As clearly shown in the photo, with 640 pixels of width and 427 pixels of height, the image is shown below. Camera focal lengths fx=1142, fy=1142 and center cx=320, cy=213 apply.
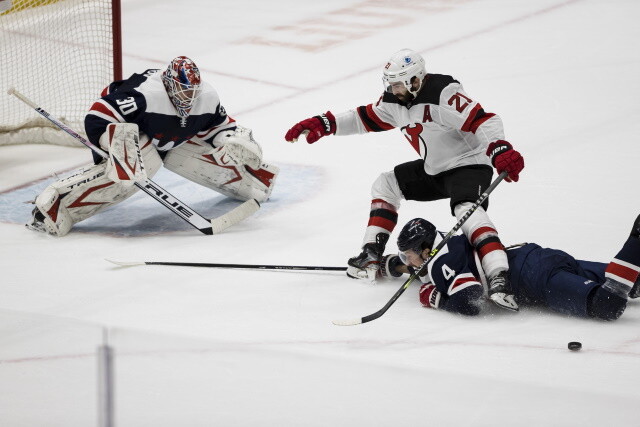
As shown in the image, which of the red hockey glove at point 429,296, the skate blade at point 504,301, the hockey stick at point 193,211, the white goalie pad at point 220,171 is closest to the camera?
the skate blade at point 504,301

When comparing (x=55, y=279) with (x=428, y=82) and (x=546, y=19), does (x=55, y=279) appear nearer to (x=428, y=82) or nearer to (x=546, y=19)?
(x=428, y=82)

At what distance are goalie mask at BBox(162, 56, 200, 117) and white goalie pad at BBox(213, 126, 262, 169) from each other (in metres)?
0.28

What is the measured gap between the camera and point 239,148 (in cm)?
496

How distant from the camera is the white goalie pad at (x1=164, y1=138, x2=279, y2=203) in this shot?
5.10 meters

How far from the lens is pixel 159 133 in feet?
16.1

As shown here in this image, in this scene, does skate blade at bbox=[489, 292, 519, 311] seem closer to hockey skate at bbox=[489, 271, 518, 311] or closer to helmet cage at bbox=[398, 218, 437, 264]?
hockey skate at bbox=[489, 271, 518, 311]

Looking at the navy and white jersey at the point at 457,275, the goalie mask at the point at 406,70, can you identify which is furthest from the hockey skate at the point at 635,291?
the goalie mask at the point at 406,70

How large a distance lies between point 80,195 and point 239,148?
71 cm

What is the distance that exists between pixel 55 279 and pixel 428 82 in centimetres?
159

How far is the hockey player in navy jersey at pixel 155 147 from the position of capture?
186 inches

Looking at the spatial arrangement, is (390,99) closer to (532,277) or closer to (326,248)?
(326,248)

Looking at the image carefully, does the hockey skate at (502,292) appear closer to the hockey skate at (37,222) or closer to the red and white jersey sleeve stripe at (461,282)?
the red and white jersey sleeve stripe at (461,282)

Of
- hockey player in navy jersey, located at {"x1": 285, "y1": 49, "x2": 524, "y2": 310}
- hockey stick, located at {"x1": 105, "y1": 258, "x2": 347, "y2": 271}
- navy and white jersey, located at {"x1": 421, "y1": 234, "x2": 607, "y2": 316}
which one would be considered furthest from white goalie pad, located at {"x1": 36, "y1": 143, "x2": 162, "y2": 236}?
navy and white jersey, located at {"x1": 421, "y1": 234, "x2": 607, "y2": 316}

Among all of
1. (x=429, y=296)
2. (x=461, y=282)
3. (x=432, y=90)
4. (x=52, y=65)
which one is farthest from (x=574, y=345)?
(x=52, y=65)
